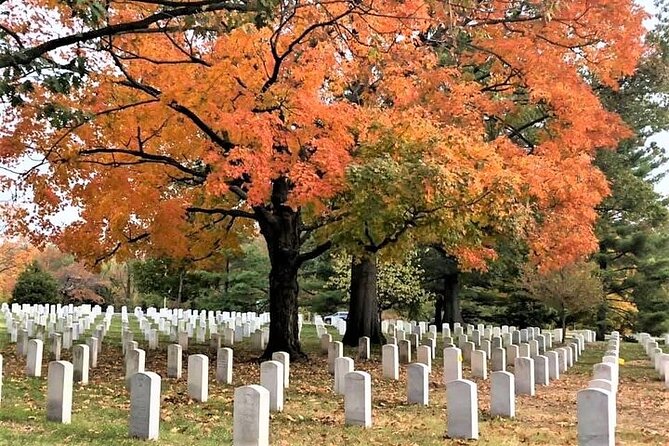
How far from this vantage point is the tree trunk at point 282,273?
16016 millimetres

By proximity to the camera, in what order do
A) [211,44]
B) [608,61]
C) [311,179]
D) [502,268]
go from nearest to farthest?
[311,179]
[211,44]
[608,61]
[502,268]

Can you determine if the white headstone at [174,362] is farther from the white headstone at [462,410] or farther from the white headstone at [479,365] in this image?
the white headstone at [462,410]

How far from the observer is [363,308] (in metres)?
21.9

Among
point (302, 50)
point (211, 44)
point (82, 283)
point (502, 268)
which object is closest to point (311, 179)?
point (302, 50)

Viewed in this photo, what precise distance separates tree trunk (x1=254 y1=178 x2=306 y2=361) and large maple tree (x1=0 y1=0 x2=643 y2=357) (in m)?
0.03

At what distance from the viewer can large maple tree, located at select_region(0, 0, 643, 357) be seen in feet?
42.9

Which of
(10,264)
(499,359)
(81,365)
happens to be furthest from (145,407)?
(10,264)

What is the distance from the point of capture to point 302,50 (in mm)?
13477

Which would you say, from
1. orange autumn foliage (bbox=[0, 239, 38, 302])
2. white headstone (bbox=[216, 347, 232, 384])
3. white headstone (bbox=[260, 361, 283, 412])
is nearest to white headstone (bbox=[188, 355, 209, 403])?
white headstone (bbox=[260, 361, 283, 412])

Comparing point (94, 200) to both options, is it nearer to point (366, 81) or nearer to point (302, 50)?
point (302, 50)

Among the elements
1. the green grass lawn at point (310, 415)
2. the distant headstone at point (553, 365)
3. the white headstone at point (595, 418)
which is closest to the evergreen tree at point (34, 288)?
the green grass lawn at point (310, 415)

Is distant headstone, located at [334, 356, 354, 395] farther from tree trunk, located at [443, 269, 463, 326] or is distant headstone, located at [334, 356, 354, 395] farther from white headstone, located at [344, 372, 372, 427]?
tree trunk, located at [443, 269, 463, 326]

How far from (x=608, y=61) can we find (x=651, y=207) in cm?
1019

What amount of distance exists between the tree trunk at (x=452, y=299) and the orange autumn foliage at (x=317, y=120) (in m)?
14.1
